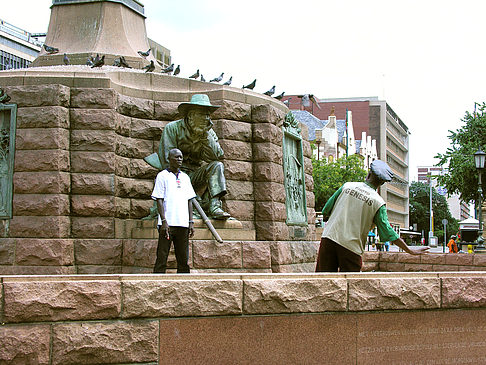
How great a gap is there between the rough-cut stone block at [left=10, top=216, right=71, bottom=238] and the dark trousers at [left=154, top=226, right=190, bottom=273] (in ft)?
8.67

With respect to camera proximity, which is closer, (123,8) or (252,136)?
(252,136)

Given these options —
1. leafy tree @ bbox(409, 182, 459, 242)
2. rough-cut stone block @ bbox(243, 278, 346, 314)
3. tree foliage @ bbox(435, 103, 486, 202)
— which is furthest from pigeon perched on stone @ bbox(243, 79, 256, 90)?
leafy tree @ bbox(409, 182, 459, 242)

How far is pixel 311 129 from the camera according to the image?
79750 mm

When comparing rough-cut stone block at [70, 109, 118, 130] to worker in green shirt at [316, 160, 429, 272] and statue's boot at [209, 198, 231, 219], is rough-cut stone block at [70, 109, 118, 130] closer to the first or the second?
statue's boot at [209, 198, 231, 219]

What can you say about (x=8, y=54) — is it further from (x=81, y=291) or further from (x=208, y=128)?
(x=81, y=291)

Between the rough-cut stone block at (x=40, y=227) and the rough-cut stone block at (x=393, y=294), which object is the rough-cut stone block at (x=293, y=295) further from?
the rough-cut stone block at (x=40, y=227)

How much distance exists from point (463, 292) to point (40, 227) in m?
6.72

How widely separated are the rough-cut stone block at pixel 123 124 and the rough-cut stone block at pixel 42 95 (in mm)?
875

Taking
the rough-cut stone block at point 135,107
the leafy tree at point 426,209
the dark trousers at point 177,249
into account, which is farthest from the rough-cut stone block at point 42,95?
the leafy tree at point 426,209

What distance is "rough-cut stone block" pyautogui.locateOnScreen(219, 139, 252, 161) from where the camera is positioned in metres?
12.3

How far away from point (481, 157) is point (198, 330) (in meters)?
Answer: 21.3

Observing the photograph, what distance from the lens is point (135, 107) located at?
1216cm

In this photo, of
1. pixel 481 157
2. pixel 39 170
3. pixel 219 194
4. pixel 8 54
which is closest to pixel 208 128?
pixel 219 194

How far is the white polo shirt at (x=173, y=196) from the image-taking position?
29.9 feet
